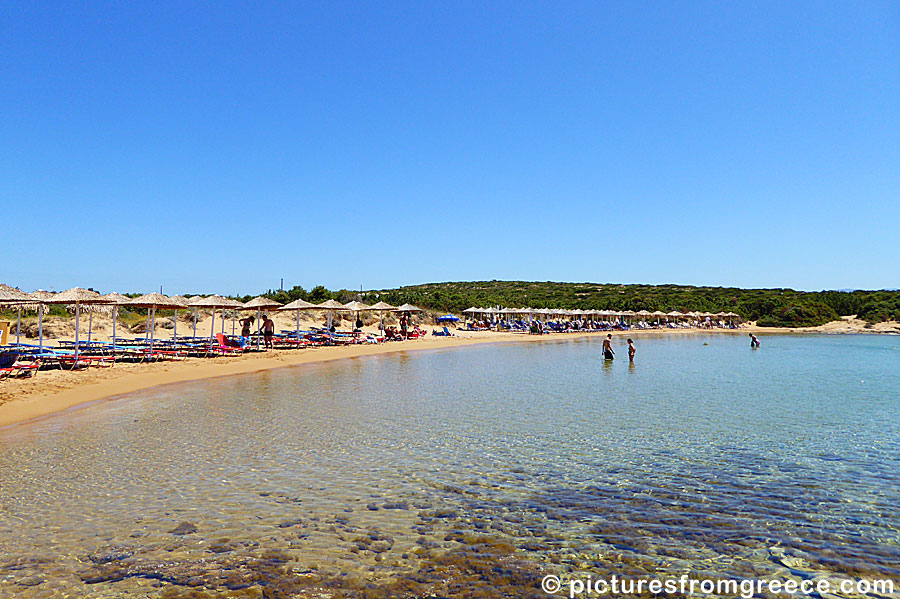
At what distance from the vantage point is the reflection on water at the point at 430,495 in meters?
4.16

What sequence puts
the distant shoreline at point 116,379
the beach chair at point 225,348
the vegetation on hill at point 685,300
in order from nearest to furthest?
the distant shoreline at point 116,379, the beach chair at point 225,348, the vegetation on hill at point 685,300

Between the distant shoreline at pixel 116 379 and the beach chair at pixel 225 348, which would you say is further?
the beach chair at pixel 225 348

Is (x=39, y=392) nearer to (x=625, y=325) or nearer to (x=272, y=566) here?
(x=272, y=566)

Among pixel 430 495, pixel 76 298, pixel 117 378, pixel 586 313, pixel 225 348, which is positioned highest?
pixel 76 298

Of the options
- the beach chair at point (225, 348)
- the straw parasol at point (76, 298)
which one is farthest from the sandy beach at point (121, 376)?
the straw parasol at point (76, 298)

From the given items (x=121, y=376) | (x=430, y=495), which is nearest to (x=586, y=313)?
(x=121, y=376)

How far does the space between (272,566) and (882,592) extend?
4.45m

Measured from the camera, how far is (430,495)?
5.86 m

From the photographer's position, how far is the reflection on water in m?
4.16

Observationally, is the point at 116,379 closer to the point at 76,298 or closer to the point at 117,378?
the point at 117,378

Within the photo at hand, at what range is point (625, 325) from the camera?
190 feet

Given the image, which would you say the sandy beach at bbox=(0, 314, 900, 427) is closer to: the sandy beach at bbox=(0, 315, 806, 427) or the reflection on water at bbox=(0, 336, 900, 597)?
the sandy beach at bbox=(0, 315, 806, 427)

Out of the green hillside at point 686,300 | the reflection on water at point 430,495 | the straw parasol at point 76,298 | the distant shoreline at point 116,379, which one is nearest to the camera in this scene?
the reflection on water at point 430,495

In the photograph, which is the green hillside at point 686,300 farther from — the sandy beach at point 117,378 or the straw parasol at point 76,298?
the straw parasol at point 76,298
